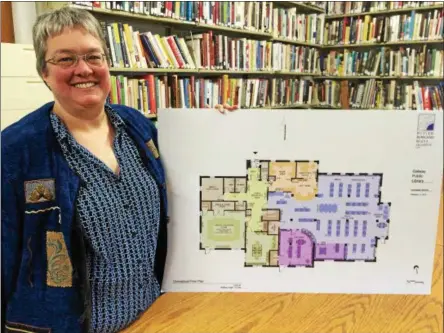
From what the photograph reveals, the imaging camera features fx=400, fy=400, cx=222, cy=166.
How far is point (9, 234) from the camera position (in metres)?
0.91

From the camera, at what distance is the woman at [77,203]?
92 centimetres

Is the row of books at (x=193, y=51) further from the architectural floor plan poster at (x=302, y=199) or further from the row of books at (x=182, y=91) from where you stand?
the architectural floor plan poster at (x=302, y=199)

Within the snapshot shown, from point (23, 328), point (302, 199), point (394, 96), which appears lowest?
point (23, 328)

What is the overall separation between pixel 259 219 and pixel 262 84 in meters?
3.53

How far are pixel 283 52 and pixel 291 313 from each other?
4.15 m

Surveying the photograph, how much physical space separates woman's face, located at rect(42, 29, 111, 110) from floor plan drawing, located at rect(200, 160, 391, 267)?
14.7 inches

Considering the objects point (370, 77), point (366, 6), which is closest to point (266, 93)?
point (370, 77)

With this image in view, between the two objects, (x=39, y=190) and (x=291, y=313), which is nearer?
(x=39, y=190)

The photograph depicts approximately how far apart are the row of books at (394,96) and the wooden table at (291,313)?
13.5 feet

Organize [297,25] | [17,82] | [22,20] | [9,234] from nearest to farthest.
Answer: [9,234], [17,82], [22,20], [297,25]

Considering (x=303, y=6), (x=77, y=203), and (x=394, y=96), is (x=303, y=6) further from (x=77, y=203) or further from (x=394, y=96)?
(x=77, y=203)

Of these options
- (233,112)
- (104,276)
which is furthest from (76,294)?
(233,112)

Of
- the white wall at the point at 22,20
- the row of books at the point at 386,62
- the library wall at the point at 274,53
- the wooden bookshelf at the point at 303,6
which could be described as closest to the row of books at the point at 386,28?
the library wall at the point at 274,53

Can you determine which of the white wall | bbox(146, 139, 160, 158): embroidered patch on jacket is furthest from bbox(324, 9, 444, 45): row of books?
bbox(146, 139, 160, 158): embroidered patch on jacket
